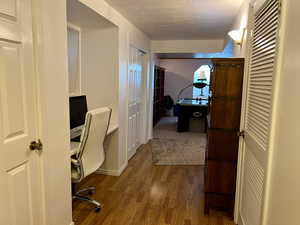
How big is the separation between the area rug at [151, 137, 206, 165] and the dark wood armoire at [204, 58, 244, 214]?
1573mm

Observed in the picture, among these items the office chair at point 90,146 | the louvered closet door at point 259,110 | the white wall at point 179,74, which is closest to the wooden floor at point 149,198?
the office chair at point 90,146

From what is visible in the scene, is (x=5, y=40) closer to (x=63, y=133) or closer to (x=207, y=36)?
(x=63, y=133)

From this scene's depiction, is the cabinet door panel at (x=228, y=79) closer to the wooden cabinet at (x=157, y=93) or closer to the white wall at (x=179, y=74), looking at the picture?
the wooden cabinet at (x=157, y=93)

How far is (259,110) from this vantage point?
162 centimetres

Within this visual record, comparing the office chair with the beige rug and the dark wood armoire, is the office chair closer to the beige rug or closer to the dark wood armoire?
the dark wood armoire

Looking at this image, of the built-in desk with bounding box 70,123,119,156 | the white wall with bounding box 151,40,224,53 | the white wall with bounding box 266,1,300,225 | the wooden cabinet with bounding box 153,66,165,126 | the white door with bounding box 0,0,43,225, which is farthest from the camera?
the wooden cabinet with bounding box 153,66,165,126

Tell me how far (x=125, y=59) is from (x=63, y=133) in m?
1.87

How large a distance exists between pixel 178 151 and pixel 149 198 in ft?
6.33

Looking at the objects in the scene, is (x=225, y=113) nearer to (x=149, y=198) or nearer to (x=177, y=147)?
(x=149, y=198)

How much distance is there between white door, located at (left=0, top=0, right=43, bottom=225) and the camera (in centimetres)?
133

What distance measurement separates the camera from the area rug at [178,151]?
401cm

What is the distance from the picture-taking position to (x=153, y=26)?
377 centimetres

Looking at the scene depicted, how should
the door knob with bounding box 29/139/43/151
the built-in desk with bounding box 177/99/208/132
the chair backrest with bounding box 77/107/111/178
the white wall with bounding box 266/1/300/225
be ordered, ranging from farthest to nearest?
the built-in desk with bounding box 177/99/208/132 < the chair backrest with bounding box 77/107/111/178 < the door knob with bounding box 29/139/43/151 < the white wall with bounding box 266/1/300/225

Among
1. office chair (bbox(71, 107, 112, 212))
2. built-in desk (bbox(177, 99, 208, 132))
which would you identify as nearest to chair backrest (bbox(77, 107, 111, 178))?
office chair (bbox(71, 107, 112, 212))
